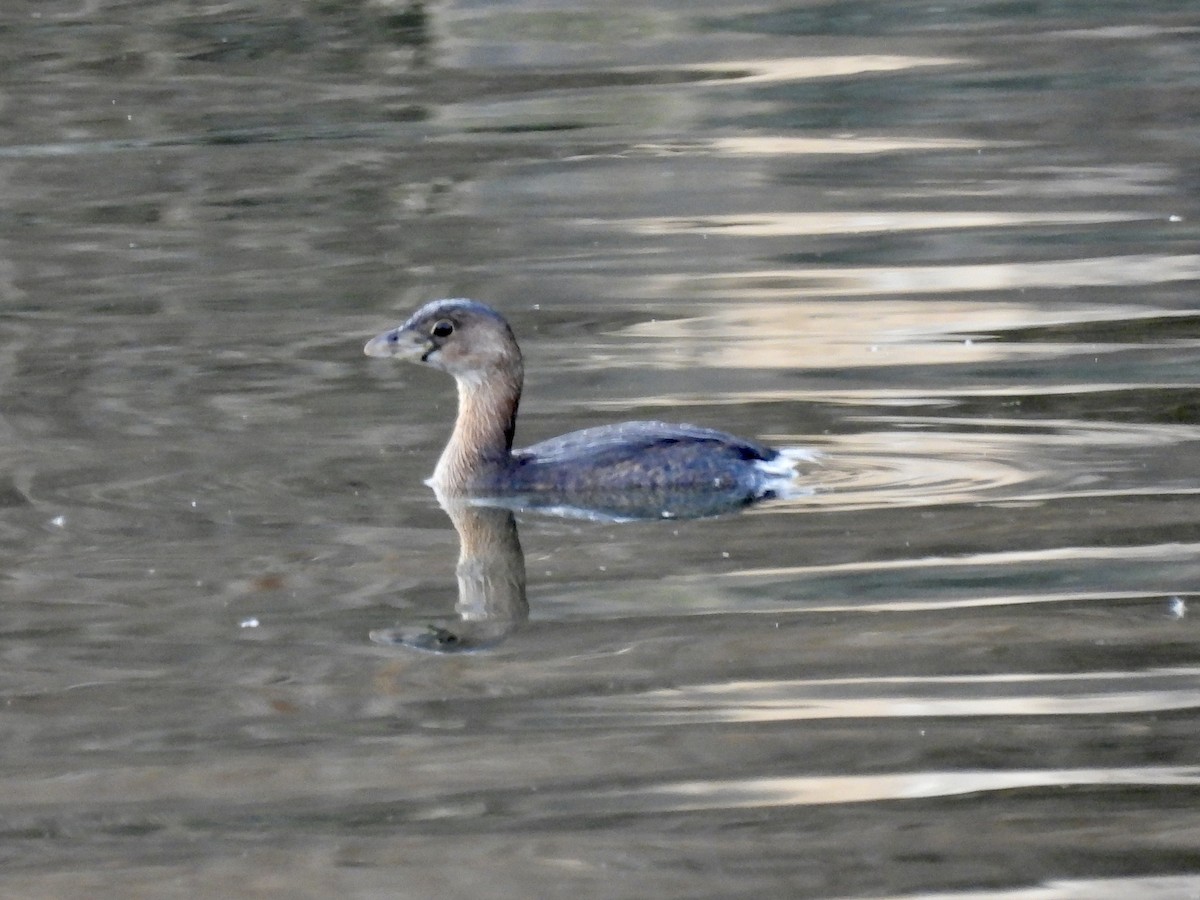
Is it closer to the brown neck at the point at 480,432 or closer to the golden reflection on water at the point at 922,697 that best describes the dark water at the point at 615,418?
the golden reflection on water at the point at 922,697

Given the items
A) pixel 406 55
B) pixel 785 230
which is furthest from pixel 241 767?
pixel 406 55

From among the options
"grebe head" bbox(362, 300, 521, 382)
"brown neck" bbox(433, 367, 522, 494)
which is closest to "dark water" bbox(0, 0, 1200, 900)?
"brown neck" bbox(433, 367, 522, 494)

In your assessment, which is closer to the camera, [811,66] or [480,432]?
[480,432]

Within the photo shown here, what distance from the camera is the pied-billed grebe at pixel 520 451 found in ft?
24.0

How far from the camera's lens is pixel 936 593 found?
6141 millimetres

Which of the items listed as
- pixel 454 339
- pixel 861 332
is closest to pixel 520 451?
pixel 454 339

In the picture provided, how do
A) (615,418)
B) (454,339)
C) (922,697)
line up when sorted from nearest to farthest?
(922,697), (454,339), (615,418)

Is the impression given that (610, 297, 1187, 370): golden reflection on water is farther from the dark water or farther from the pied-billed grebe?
the pied-billed grebe

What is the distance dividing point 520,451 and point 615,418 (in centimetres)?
70

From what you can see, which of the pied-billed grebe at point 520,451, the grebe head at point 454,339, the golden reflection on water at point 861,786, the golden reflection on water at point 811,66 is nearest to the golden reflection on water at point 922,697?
the golden reflection on water at point 861,786

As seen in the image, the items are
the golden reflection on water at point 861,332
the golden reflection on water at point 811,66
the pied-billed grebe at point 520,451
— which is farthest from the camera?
the golden reflection on water at point 811,66

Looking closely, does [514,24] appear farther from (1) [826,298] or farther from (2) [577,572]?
(2) [577,572]

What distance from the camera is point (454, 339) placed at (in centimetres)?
798

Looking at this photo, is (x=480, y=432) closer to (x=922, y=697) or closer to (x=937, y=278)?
(x=922, y=697)
